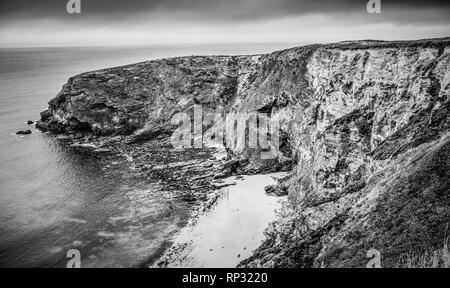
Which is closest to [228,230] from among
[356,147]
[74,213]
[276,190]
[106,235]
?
[276,190]

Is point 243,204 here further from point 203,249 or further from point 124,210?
point 124,210

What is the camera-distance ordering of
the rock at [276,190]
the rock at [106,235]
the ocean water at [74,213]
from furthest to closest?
1. the rock at [276,190]
2. the rock at [106,235]
3. the ocean water at [74,213]

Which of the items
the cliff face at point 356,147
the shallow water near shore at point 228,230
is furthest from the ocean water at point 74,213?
the cliff face at point 356,147

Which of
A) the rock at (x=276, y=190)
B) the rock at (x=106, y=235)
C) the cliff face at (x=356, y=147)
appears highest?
the cliff face at (x=356, y=147)

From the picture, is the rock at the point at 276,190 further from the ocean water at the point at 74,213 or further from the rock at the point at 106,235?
the rock at the point at 106,235

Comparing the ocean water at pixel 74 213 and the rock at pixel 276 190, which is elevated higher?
the rock at pixel 276 190

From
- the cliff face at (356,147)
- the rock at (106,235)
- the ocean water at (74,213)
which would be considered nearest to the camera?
the cliff face at (356,147)

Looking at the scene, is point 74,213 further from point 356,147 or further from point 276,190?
point 356,147
